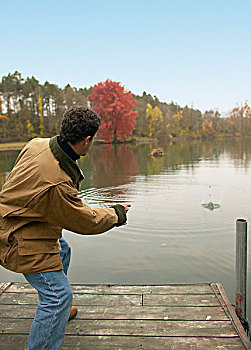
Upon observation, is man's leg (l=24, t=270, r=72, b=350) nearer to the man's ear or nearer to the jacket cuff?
the jacket cuff

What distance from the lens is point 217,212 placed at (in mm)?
8102

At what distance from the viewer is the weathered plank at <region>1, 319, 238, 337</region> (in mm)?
2670

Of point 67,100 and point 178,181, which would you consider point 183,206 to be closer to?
point 178,181

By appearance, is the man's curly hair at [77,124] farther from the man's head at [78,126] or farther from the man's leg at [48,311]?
the man's leg at [48,311]

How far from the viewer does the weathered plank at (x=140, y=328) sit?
2.67 m

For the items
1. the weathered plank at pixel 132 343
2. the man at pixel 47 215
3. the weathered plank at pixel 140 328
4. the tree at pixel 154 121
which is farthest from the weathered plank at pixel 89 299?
the tree at pixel 154 121

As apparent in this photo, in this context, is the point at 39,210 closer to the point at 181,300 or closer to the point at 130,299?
the point at 130,299

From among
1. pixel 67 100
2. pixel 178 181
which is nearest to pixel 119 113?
pixel 67 100

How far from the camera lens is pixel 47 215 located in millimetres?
2049

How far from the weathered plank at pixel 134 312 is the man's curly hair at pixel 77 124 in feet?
5.61

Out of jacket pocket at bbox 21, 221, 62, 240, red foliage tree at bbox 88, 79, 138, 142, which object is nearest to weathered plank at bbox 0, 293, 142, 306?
jacket pocket at bbox 21, 221, 62, 240

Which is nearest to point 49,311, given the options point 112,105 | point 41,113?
point 112,105

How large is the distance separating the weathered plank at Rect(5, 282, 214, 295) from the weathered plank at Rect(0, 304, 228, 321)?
308mm

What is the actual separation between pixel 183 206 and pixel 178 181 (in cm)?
439
